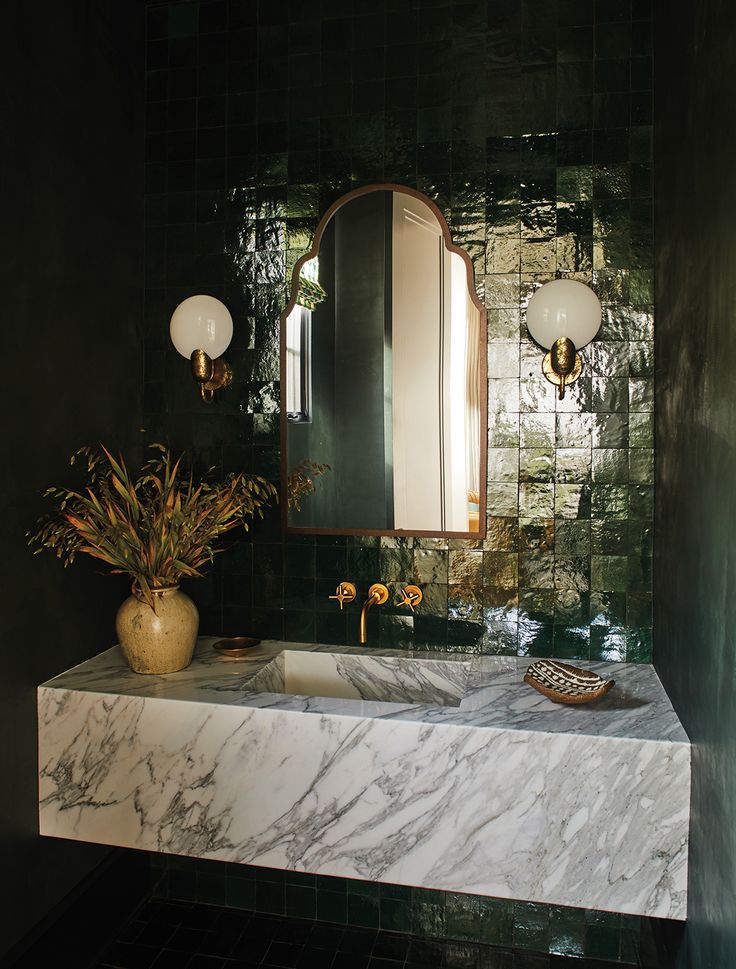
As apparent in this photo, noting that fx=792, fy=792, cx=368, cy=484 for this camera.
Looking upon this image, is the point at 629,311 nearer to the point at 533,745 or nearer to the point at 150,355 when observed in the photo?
the point at 533,745

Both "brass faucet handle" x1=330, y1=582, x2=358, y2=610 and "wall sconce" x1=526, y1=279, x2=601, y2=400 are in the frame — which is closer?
"wall sconce" x1=526, y1=279, x2=601, y2=400

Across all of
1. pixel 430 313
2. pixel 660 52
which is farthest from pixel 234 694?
pixel 660 52

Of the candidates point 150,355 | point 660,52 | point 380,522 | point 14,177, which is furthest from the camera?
point 150,355

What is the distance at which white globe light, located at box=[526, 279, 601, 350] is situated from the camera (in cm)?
218

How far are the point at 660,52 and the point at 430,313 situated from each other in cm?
92

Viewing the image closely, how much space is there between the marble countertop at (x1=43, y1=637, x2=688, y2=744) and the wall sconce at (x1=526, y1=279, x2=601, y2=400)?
0.86 metres

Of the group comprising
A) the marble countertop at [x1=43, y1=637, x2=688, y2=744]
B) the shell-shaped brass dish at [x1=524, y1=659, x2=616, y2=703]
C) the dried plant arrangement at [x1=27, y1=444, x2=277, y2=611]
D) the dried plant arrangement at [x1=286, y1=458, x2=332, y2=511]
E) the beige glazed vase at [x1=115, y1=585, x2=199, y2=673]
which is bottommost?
the marble countertop at [x1=43, y1=637, x2=688, y2=744]

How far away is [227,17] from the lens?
2.54 meters

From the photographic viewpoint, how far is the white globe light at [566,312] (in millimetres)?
2178

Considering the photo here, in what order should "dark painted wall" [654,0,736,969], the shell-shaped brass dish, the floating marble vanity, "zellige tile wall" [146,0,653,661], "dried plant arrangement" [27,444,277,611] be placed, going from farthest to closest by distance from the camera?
"zellige tile wall" [146,0,653,661], "dried plant arrangement" [27,444,277,611], the shell-shaped brass dish, the floating marble vanity, "dark painted wall" [654,0,736,969]

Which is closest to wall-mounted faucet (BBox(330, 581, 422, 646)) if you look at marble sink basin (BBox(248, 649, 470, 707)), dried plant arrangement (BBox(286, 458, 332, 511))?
marble sink basin (BBox(248, 649, 470, 707))

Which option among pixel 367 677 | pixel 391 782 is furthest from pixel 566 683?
pixel 367 677

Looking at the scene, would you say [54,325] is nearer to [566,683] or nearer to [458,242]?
[458,242]

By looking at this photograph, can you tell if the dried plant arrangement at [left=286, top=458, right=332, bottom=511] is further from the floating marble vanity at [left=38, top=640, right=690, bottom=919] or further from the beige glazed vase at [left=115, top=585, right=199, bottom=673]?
the floating marble vanity at [left=38, top=640, right=690, bottom=919]
